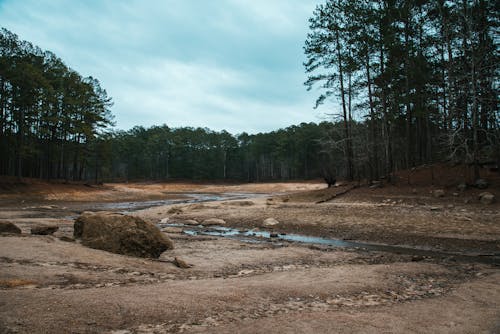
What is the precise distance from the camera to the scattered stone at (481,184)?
55.6ft

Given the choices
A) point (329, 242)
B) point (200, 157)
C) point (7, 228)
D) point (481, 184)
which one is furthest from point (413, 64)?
point (200, 157)

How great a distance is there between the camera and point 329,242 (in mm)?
12242

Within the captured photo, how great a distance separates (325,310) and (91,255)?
19.0ft

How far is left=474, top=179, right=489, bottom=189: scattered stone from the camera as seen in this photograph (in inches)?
667

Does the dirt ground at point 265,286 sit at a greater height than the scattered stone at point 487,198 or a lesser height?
lesser

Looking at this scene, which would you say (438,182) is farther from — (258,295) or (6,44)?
(6,44)

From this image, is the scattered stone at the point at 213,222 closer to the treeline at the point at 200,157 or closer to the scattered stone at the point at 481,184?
the scattered stone at the point at 481,184

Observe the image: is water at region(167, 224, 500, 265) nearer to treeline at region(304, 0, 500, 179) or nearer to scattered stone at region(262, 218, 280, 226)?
scattered stone at region(262, 218, 280, 226)

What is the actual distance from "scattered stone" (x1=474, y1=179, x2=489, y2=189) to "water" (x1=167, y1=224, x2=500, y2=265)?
959 centimetres

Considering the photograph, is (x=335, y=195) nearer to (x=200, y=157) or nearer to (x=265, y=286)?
(x=265, y=286)

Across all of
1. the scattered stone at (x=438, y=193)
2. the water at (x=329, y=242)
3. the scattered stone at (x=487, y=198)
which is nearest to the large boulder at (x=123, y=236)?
the water at (x=329, y=242)

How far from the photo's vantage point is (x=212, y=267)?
7.68 meters

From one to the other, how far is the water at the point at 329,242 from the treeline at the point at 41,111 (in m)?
31.9

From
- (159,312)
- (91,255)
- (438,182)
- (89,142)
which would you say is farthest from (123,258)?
(89,142)
